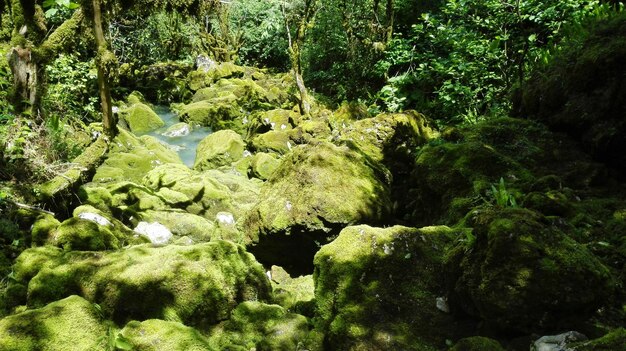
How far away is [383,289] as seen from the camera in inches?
139

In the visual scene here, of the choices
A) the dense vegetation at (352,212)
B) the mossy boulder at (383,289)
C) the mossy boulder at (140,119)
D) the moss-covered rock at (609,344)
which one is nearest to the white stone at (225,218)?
the dense vegetation at (352,212)

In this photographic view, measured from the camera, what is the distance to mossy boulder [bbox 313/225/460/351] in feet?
10.4

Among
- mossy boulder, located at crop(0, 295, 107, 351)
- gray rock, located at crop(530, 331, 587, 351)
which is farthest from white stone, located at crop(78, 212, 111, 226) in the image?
gray rock, located at crop(530, 331, 587, 351)

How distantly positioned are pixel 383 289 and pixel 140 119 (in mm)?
15566

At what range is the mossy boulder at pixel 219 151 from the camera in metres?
12.0

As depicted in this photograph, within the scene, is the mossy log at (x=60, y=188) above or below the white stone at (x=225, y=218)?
above

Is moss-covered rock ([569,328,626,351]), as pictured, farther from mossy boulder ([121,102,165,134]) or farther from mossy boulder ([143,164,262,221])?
mossy boulder ([121,102,165,134])

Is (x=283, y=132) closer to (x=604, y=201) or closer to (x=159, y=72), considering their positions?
(x=604, y=201)

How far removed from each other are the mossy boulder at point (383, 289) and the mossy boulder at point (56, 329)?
1774mm

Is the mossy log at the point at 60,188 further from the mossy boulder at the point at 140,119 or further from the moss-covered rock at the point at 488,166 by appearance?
the mossy boulder at the point at 140,119

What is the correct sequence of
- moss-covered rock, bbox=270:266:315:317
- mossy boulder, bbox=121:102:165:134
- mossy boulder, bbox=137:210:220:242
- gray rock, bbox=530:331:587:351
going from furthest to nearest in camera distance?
mossy boulder, bbox=121:102:165:134 → mossy boulder, bbox=137:210:220:242 → moss-covered rock, bbox=270:266:315:317 → gray rock, bbox=530:331:587:351

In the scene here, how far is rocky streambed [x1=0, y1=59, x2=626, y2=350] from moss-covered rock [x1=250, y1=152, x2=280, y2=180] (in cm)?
239

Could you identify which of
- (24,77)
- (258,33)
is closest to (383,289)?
(24,77)

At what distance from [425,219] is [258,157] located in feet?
19.9
